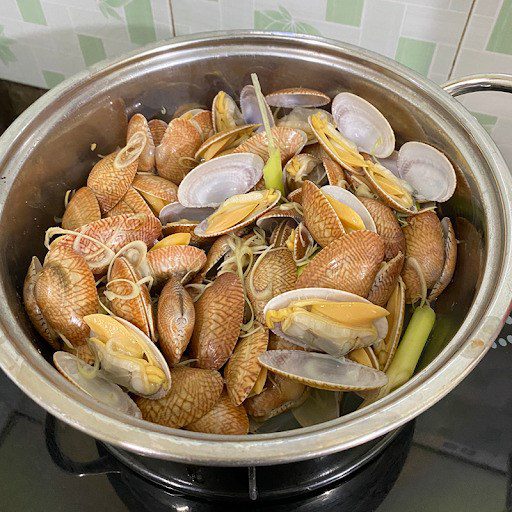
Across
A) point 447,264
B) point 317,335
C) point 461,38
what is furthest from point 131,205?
point 461,38

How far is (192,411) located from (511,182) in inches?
19.0

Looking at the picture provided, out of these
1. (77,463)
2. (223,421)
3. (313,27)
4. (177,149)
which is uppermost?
(313,27)

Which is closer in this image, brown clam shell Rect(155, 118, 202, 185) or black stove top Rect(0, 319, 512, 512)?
black stove top Rect(0, 319, 512, 512)

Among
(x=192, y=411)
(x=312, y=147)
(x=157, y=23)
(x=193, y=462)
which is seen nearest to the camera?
(x=193, y=462)

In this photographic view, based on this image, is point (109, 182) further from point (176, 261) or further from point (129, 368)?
point (129, 368)

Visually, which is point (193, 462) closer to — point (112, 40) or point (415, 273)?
point (415, 273)

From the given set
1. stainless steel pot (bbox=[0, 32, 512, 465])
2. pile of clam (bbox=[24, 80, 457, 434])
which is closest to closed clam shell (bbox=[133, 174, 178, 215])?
pile of clam (bbox=[24, 80, 457, 434])

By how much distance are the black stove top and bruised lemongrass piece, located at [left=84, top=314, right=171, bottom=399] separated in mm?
169

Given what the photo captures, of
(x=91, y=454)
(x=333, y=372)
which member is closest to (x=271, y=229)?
(x=333, y=372)

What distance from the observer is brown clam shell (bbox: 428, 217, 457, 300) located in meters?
0.78

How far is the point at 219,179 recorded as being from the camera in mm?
882

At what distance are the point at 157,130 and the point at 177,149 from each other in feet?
0.20

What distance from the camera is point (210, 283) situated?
79 cm

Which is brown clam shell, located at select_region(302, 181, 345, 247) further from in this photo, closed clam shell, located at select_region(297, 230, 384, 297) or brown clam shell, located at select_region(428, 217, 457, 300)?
brown clam shell, located at select_region(428, 217, 457, 300)
